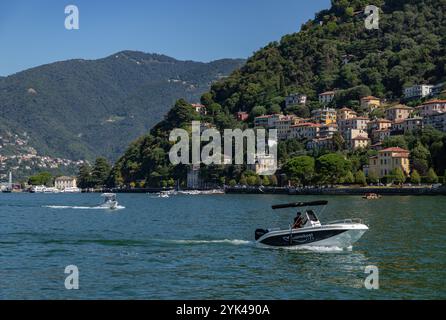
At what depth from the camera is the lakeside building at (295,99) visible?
7594 inches

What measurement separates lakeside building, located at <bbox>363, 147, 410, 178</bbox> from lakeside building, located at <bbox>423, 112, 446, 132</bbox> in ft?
53.5

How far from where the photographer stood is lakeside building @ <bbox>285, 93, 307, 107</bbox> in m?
193

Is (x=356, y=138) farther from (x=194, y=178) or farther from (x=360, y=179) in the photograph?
(x=194, y=178)

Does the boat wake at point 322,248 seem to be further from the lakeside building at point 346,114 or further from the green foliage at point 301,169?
the lakeside building at point 346,114

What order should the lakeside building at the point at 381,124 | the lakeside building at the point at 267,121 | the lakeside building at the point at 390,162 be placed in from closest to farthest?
the lakeside building at the point at 390,162, the lakeside building at the point at 381,124, the lakeside building at the point at 267,121

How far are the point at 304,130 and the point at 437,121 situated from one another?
115 ft

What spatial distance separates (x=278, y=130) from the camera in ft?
582

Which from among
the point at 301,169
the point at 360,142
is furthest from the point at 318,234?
the point at 360,142

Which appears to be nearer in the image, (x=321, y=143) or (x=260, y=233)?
(x=260, y=233)

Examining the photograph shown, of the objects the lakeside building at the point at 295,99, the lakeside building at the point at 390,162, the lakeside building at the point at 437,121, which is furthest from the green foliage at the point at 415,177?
the lakeside building at the point at 295,99

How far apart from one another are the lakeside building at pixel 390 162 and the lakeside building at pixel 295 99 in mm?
58747

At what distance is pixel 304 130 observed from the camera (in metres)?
171
